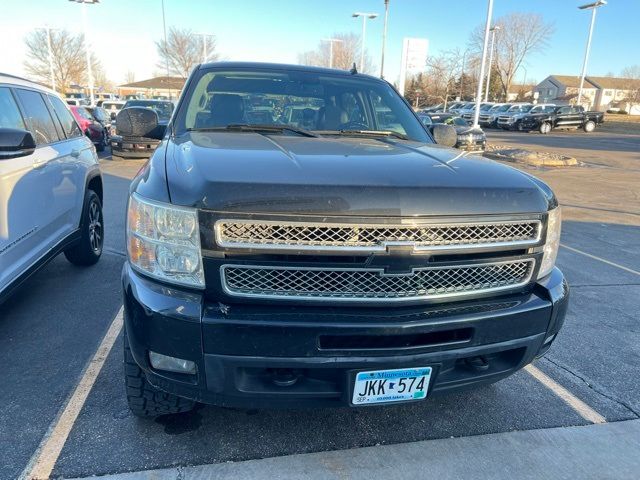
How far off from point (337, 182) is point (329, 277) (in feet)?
1.26

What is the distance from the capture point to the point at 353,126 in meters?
3.39

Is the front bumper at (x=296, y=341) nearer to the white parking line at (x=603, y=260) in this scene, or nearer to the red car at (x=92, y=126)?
the white parking line at (x=603, y=260)

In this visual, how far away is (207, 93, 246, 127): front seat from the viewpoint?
312 centimetres

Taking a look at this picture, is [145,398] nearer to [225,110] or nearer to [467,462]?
[467,462]

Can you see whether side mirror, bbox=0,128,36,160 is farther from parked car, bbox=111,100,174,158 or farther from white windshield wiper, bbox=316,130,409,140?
white windshield wiper, bbox=316,130,409,140

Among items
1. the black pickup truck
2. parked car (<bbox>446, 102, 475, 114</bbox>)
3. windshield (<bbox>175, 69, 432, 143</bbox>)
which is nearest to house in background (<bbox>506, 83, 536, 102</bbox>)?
parked car (<bbox>446, 102, 475, 114</bbox>)

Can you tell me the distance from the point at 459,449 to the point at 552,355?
4.69ft

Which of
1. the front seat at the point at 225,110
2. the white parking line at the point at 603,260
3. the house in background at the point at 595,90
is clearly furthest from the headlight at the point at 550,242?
the house in background at the point at 595,90

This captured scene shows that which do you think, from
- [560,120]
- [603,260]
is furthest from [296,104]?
[560,120]

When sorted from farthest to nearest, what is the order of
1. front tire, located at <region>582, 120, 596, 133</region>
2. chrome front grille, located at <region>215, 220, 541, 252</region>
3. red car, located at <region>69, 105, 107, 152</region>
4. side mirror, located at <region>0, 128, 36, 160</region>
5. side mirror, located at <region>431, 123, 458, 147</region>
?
front tire, located at <region>582, 120, 596, 133</region>
red car, located at <region>69, 105, 107, 152</region>
side mirror, located at <region>431, 123, 458, 147</region>
side mirror, located at <region>0, 128, 36, 160</region>
chrome front grille, located at <region>215, 220, 541, 252</region>

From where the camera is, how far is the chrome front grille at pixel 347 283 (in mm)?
1853

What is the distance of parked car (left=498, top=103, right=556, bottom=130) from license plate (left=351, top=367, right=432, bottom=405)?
37.2 meters

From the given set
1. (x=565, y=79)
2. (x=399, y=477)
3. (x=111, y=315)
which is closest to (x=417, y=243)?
(x=399, y=477)

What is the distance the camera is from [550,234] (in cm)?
222
